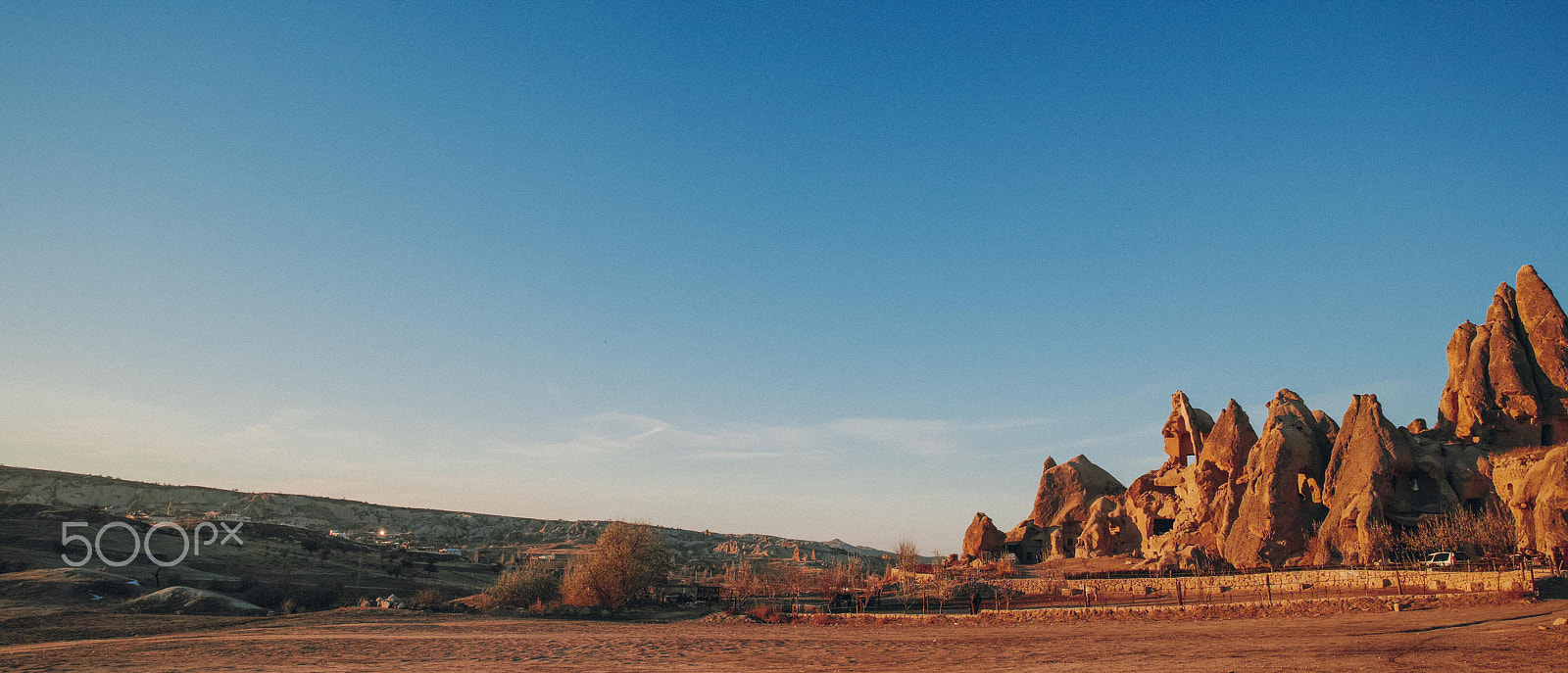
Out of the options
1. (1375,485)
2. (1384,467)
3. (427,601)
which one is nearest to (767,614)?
(427,601)

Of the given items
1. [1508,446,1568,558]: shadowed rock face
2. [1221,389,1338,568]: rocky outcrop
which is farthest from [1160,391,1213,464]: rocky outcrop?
[1508,446,1568,558]: shadowed rock face

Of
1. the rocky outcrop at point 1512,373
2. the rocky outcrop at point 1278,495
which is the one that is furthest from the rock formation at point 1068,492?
the rocky outcrop at point 1512,373

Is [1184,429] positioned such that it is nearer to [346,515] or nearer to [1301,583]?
[1301,583]

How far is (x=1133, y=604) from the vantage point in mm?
25219

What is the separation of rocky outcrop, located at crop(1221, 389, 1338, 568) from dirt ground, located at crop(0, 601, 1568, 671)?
15086 millimetres

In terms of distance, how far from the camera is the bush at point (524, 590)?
114 ft

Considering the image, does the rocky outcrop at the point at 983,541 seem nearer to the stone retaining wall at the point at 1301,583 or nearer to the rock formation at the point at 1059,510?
the rock formation at the point at 1059,510

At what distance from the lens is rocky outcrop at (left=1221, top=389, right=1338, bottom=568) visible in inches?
1324

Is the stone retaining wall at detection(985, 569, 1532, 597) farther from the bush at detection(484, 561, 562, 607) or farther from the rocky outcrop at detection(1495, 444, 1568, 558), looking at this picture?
the bush at detection(484, 561, 562, 607)

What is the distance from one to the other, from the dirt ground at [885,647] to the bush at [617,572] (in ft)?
36.9

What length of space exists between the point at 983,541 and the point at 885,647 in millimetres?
30607

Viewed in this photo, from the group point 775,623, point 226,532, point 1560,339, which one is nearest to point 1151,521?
point 1560,339

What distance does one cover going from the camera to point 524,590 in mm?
35719

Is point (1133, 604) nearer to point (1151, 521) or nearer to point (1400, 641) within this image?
point (1400, 641)
